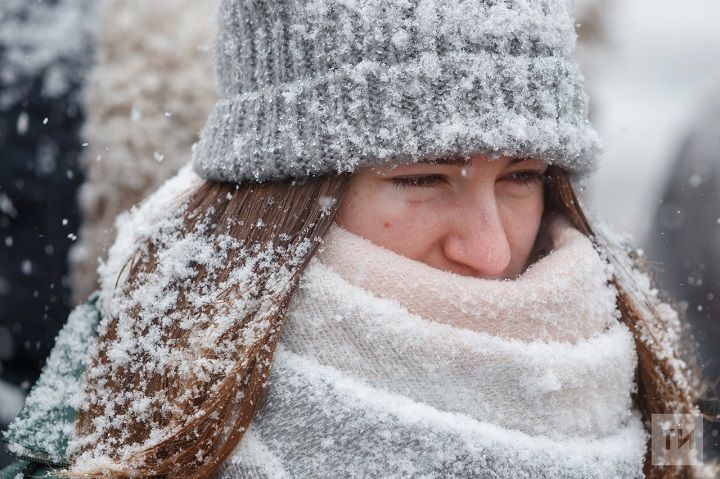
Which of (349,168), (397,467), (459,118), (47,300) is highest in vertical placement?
(459,118)

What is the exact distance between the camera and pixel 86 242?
3.25 meters

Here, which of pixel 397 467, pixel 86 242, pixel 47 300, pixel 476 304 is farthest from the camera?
pixel 86 242

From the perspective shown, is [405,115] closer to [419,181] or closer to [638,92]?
[419,181]

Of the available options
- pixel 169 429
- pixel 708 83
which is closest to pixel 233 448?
pixel 169 429

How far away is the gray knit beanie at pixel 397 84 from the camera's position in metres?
1.43

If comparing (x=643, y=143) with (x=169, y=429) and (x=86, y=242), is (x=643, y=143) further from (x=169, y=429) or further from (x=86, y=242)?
(x=169, y=429)

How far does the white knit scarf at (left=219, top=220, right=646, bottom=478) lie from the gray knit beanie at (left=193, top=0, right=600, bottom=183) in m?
0.22

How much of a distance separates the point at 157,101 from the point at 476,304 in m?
2.43

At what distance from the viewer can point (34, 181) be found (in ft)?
9.32

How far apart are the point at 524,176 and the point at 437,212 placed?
0.90 feet

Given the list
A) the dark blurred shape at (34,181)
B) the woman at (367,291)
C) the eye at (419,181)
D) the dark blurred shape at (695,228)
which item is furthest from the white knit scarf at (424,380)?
the dark blurred shape at (695,228)

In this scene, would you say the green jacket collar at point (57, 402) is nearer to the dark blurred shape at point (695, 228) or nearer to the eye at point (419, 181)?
the eye at point (419, 181)

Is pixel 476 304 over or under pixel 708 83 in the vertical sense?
under
